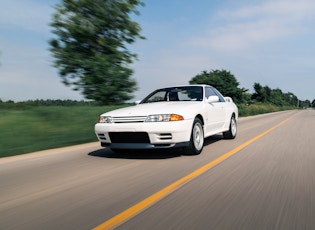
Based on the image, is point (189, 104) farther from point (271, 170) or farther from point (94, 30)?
point (94, 30)

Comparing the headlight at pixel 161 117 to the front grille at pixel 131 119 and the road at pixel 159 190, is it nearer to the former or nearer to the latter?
the front grille at pixel 131 119

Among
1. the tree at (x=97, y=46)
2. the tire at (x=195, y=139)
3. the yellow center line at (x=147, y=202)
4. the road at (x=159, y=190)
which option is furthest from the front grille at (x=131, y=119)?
the tree at (x=97, y=46)

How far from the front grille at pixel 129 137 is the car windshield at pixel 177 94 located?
2150 millimetres

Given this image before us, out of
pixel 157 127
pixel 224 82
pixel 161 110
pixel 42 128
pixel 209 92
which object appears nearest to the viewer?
pixel 157 127

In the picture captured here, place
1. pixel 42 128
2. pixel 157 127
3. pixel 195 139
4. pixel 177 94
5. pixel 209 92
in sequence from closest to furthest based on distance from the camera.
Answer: pixel 157 127, pixel 195 139, pixel 177 94, pixel 209 92, pixel 42 128

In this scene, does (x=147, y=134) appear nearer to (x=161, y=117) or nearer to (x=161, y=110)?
(x=161, y=117)

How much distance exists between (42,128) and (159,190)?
6.22m

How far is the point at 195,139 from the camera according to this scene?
7.14 m

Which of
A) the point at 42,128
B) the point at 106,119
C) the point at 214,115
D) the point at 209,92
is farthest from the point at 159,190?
the point at 42,128

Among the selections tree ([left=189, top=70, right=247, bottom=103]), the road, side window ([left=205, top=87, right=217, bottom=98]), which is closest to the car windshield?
side window ([left=205, top=87, right=217, bottom=98])

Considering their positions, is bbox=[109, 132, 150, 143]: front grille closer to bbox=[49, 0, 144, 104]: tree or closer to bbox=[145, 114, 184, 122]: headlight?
bbox=[145, 114, 184, 122]: headlight

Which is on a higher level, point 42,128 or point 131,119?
point 131,119

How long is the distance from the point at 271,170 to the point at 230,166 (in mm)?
695

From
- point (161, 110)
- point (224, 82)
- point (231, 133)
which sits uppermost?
point (224, 82)
